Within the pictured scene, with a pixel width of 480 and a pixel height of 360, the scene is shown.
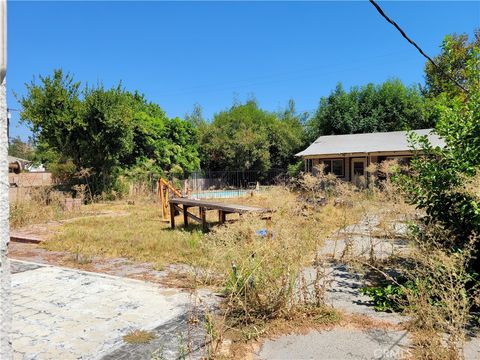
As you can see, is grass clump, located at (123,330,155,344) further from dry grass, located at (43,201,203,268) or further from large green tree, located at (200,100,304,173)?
large green tree, located at (200,100,304,173)

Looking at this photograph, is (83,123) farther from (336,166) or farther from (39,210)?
(336,166)

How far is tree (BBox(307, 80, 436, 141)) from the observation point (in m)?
27.0

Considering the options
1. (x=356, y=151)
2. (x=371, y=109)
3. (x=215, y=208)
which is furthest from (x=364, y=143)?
(x=215, y=208)

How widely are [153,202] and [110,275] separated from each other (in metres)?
11.7

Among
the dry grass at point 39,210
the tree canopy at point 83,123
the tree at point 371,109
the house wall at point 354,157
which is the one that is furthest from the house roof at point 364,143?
the dry grass at point 39,210

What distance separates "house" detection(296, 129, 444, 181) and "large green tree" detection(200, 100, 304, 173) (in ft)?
13.0

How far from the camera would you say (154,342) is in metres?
3.44

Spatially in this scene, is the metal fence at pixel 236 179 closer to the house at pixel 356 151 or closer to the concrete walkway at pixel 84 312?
the house at pixel 356 151

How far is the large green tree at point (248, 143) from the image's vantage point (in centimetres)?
2786

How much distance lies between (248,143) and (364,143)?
8.64 metres

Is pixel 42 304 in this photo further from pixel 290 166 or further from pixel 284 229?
pixel 290 166

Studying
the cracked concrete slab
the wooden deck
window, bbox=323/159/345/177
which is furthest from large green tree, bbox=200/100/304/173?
the cracked concrete slab

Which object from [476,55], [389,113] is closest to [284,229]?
[476,55]

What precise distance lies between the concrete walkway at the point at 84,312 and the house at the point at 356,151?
1716cm
